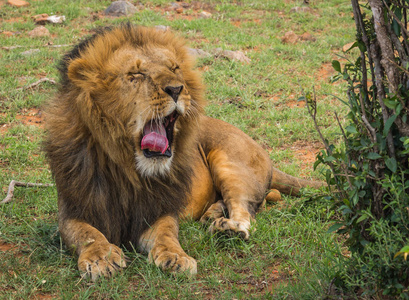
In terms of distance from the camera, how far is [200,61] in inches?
307

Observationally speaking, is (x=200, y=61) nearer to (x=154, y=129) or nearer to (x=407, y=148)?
(x=154, y=129)

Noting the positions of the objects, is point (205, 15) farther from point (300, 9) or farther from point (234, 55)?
point (234, 55)

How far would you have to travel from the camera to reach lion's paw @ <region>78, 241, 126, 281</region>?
3.04m

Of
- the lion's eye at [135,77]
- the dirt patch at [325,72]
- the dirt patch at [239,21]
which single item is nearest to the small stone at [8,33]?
the dirt patch at [239,21]

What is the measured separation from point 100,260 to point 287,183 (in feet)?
6.59

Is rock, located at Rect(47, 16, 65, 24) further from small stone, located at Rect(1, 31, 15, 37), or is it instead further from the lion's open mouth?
the lion's open mouth

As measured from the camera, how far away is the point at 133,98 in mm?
3209

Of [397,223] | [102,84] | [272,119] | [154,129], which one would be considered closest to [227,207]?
[154,129]

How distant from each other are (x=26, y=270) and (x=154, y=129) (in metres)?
1.09

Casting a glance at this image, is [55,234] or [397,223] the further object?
[55,234]

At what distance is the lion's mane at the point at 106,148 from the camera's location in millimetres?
3268

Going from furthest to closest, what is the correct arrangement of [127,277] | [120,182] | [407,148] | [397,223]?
[120,182], [127,277], [397,223], [407,148]

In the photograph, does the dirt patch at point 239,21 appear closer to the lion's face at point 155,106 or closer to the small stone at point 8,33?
the small stone at point 8,33

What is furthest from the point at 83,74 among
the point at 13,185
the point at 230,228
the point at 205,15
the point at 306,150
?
the point at 205,15
